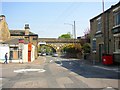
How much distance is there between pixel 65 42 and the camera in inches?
3856

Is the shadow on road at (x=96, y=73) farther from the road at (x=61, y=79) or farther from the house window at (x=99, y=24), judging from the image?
the house window at (x=99, y=24)

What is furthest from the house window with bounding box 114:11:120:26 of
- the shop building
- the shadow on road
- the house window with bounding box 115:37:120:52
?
the shadow on road

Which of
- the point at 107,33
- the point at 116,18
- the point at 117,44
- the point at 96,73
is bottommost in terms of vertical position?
the point at 96,73

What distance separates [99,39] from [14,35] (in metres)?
45.0

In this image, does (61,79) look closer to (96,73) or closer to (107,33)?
(96,73)

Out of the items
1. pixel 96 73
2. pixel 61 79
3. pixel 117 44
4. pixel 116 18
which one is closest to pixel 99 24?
pixel 116 18

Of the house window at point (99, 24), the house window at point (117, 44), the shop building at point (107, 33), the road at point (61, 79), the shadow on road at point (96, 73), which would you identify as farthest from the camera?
the house window at point (99, 24)

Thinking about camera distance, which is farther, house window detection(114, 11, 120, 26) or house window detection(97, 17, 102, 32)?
house window detection(97, 17, 102, 32)

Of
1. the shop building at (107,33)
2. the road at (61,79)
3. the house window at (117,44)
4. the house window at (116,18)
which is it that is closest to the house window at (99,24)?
the shop building at (107,33)

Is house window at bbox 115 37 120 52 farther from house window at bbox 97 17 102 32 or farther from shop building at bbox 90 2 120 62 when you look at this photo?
house window at bbox 97 17 102 32

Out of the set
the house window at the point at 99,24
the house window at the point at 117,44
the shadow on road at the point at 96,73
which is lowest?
the shadow on road at the point at 96,73

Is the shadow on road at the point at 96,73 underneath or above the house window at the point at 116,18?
underneath

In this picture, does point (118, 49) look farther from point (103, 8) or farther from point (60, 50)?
point (60, 50)

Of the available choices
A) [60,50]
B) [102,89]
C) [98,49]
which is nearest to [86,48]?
[98,49]
